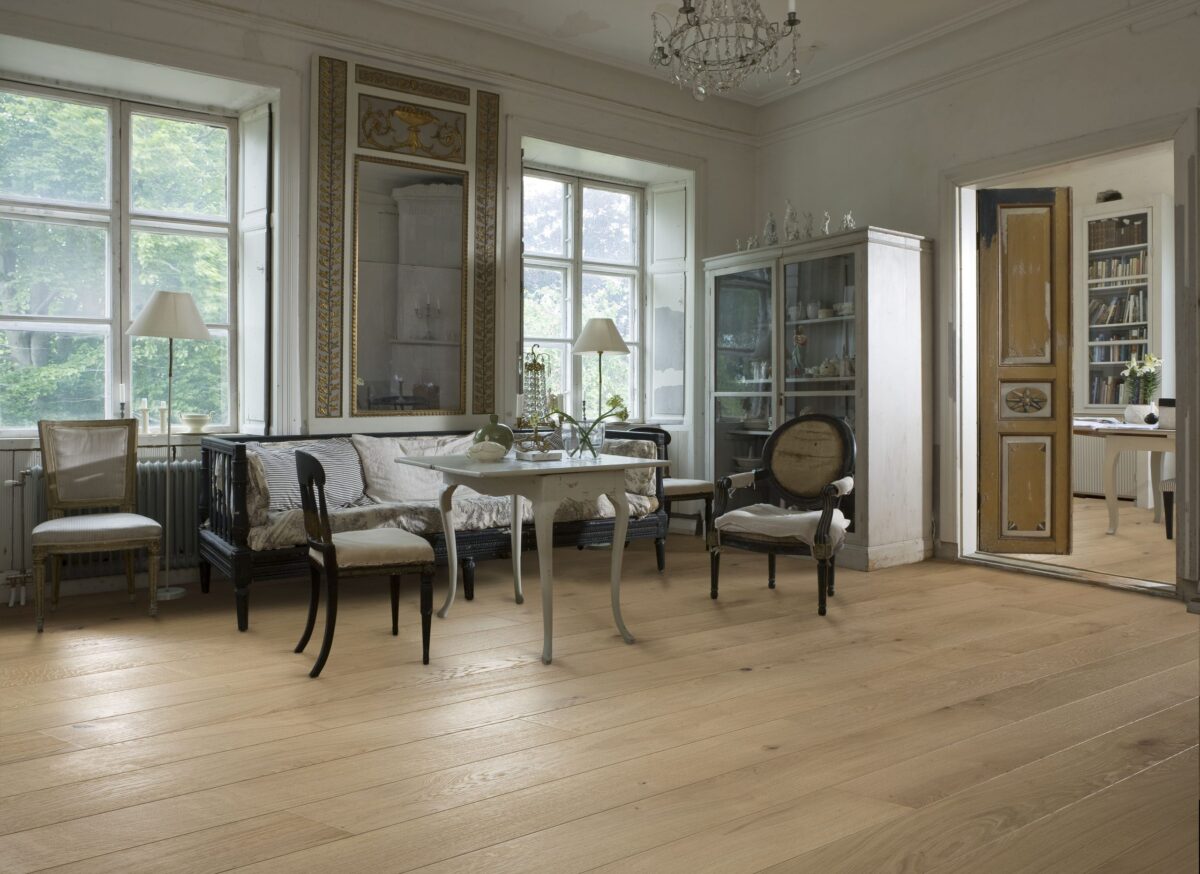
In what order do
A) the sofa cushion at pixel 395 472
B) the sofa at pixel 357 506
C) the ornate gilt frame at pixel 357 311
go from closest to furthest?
the sofa at pixel 357 506 < the sofa cushion at pixel 395 472 < the ornate gilt frame at pixel 357 311

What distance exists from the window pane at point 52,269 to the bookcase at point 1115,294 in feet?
29.2

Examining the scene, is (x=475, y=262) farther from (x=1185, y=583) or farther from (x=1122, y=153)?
(x=1185, y=583)

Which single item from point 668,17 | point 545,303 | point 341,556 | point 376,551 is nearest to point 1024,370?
point 668,17

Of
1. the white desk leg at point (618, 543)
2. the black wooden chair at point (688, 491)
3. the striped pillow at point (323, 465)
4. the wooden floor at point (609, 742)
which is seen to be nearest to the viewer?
the wooden floor at point (609, 742)

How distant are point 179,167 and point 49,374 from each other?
1.38 m

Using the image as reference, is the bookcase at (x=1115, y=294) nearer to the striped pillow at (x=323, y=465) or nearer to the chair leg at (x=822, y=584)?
the chair leg at (x=822, y=584)

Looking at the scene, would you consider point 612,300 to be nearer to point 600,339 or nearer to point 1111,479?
point 600,339

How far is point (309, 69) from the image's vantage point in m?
5.42

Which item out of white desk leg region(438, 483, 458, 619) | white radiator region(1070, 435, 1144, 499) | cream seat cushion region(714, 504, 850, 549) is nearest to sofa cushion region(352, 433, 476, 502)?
white desk leg region(438, 483, 458, 619)

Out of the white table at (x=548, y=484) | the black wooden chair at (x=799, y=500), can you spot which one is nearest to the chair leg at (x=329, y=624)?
the white table at (x=548, y=484)

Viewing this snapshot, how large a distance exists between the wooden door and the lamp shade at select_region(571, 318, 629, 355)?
7.71 feet

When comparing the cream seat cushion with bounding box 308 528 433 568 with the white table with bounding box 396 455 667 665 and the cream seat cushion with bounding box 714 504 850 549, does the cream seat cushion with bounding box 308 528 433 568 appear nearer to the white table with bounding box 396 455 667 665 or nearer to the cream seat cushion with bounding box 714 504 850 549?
the white table with bounding box 396 455 667 665

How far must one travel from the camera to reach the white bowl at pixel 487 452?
13.7 feet

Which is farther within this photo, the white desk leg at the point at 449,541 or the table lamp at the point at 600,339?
the table lamp at the point at 600,339
